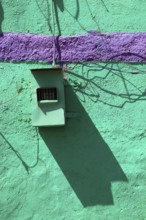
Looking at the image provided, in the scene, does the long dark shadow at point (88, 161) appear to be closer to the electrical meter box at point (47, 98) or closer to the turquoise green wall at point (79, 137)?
the turquoise green wall at point (79, 137)

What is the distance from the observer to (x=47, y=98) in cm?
407

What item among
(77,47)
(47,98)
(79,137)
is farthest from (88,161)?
(77,47)

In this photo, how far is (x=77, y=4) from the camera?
434 centimetres

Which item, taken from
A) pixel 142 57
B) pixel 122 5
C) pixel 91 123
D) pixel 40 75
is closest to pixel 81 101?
pixel 91 123

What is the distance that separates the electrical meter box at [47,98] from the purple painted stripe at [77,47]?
296 mm

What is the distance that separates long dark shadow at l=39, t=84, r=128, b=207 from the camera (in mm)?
4281

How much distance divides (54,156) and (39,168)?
206 millimetres

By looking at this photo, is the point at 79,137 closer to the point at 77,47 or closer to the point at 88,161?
the point at 88,161

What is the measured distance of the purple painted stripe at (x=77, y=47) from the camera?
4.30 meters

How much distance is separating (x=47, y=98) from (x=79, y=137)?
0.58 metres

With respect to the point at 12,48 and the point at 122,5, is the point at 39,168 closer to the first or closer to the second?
the point at 12,48

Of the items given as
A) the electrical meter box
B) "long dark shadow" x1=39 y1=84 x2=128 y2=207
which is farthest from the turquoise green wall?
the electrical meter box

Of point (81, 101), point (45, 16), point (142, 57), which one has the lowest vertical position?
point (81, 101)

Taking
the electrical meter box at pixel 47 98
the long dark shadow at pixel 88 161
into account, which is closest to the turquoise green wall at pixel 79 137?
the long dark shadow at pixel 88 161
